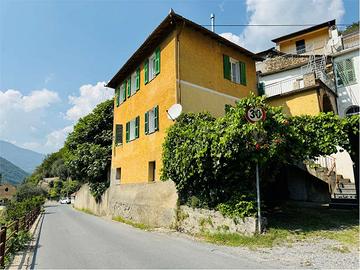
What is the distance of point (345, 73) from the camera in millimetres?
20266

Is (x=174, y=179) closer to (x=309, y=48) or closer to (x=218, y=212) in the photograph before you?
(x=218, y=212)

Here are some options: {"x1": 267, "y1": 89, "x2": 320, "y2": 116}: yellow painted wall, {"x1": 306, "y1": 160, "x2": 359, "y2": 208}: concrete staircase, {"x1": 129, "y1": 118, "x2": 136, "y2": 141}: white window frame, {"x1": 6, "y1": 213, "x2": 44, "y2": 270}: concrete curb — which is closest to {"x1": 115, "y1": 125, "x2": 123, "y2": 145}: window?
{"x1": 129, "y1": 118, "x2": 136, "y2": 141}: white window frame

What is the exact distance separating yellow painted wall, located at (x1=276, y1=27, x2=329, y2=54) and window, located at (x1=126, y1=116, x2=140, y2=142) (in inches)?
847

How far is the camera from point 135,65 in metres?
18.8

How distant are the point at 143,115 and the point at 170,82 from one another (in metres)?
3.59

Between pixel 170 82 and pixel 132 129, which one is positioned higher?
pixel 170 82

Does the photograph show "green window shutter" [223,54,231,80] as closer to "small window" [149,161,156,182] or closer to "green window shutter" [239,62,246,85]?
"green window shutter" [239,62,246,85]

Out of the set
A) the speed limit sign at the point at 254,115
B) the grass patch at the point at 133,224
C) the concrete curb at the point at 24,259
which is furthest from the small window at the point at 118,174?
the speed limit sign at the point at 254,115

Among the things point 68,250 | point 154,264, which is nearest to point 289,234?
point 154,264

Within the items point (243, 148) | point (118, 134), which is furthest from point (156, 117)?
point (243, 148)

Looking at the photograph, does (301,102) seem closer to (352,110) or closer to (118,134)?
(352,110)

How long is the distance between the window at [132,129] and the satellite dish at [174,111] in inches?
203

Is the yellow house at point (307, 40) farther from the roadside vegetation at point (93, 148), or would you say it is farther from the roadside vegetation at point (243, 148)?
the roadside vegetation at point (243, 148)

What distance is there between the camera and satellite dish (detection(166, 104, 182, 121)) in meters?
12.7
